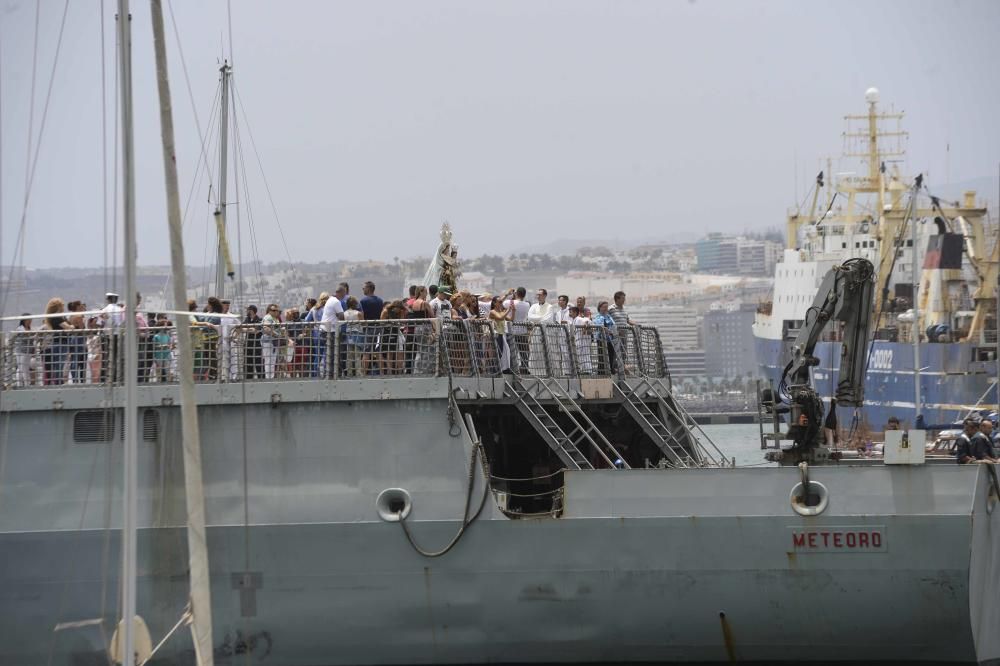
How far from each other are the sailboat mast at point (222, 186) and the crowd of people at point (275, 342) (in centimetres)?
706

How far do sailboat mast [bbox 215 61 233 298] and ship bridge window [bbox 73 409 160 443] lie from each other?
8369 mm

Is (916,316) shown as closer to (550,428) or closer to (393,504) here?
(550,428)

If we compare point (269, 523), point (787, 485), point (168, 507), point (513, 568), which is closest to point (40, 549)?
point (168, 507)

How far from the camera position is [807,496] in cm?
1850

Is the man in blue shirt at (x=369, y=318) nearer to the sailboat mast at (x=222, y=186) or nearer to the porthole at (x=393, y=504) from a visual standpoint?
the porthole at (x=393, y=504)

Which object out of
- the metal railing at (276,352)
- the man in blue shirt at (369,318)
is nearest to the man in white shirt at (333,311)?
the man in blue shirt at (369,318)

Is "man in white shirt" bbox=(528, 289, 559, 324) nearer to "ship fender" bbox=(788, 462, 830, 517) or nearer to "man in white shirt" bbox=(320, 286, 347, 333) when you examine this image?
"man in white shirt" bbox=(320, 286, 347, 333)

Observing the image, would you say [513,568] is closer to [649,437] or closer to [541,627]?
[541,627]

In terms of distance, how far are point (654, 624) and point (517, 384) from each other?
3765 millimetres

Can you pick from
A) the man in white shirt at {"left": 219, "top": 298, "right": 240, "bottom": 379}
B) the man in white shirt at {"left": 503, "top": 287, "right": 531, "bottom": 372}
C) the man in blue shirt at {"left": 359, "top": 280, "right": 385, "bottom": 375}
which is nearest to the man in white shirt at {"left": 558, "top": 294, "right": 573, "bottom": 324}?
the man in white shirt at {"left": 503, "top": 287, "right": 531, "bottom": 372}

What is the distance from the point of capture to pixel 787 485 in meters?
18.5

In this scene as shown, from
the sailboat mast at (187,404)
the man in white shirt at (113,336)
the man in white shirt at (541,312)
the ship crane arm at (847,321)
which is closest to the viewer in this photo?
the sailboat mast at (187,404)

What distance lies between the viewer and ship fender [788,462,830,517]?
18422mm

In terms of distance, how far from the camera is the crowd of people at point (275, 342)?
63.9ft
